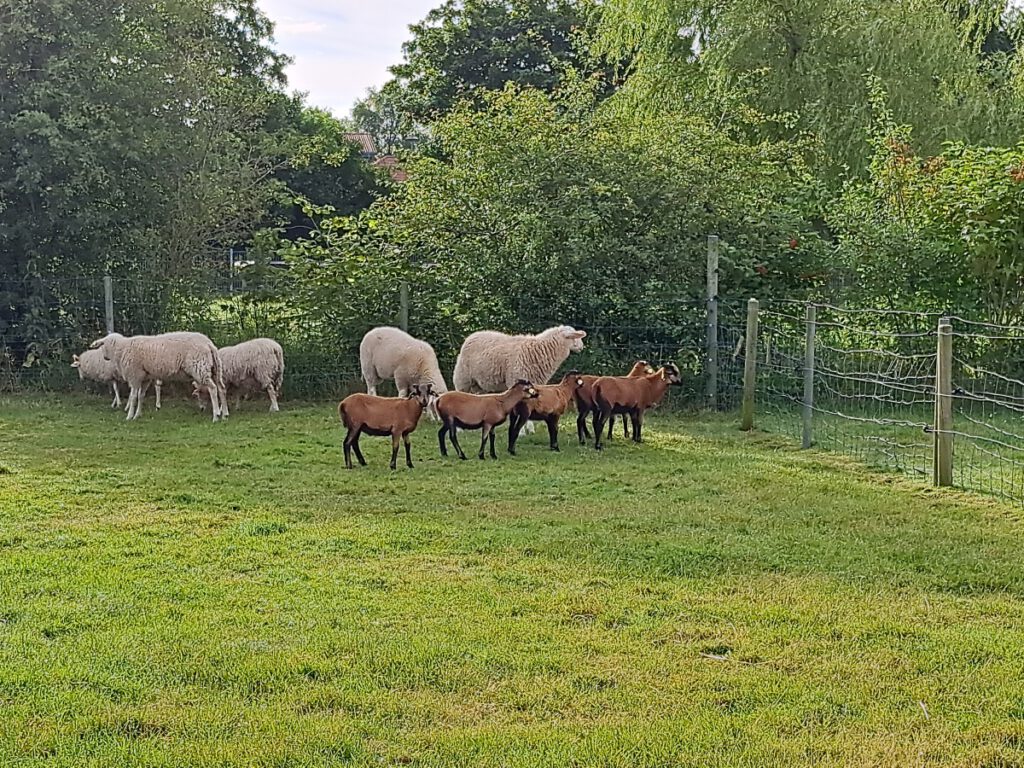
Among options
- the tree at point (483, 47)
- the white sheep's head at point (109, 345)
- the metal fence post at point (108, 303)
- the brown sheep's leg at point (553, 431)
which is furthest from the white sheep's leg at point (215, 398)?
the tree at point (483, 47)

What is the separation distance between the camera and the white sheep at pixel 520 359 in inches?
456

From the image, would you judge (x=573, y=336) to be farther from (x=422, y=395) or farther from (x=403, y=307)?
(x=403, y=307)

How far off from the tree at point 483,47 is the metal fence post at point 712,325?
19.1m

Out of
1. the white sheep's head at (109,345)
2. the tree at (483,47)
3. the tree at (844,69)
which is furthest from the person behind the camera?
the tree at (483,47)

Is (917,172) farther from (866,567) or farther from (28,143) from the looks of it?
(28,143)

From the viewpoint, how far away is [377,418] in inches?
364

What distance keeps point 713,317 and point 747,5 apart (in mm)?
6526

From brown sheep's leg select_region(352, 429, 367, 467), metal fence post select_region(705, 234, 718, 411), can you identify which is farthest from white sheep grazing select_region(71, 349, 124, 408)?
metal fence post select_region(705, 234, 718, 411)

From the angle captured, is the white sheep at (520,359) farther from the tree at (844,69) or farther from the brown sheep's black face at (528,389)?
the tree at (844,69)

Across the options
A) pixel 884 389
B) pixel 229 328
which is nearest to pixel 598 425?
pixel 884 389

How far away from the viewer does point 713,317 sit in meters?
13.1

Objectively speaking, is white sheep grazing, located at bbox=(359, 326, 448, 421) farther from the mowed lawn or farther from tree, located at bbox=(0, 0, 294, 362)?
tree, located at bbox=(0, 0, 294, 362)

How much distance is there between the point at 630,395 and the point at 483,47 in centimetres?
2328

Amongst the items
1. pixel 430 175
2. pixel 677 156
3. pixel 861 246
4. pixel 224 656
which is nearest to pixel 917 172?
pixel 861 246
